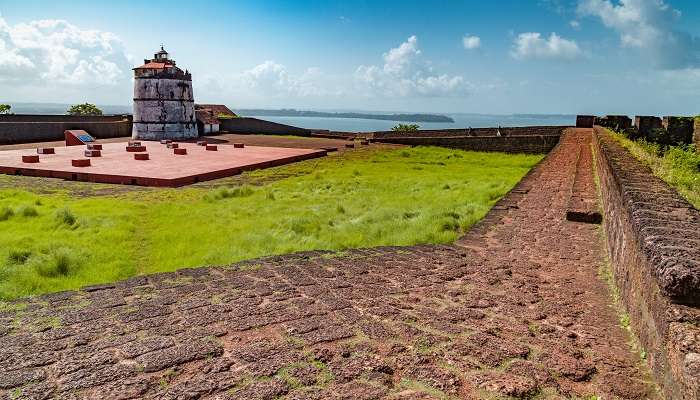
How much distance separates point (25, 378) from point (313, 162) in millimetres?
18620

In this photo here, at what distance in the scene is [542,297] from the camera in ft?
14.1

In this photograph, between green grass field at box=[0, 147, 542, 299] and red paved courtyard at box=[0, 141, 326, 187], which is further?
red paved courtyard at box=[0, 141, 326, 187]

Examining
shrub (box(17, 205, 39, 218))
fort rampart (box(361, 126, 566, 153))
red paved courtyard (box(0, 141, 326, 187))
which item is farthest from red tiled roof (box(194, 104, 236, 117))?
shrub (box(17, 205, 39, 218))

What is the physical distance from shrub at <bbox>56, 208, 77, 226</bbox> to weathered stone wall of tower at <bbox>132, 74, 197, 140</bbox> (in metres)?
24.2

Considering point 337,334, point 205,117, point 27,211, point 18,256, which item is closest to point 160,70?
point 205,117

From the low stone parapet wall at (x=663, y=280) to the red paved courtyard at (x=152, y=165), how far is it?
12.4 metres

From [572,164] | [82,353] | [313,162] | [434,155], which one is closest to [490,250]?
[82,353]

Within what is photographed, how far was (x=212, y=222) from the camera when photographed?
372 inches

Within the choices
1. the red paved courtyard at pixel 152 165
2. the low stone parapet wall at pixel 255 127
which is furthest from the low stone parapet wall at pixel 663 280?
the low stone parapet wall at pixel 255 127

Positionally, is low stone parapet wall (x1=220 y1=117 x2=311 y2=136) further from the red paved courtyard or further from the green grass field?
the green grass field

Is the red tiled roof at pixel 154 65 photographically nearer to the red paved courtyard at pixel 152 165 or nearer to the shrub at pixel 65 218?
the red paved courtyard at pixel 152 165

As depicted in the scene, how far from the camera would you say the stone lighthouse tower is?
104ft

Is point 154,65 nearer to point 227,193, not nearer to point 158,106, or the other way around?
point 158,106

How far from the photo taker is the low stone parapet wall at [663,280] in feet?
7.48
